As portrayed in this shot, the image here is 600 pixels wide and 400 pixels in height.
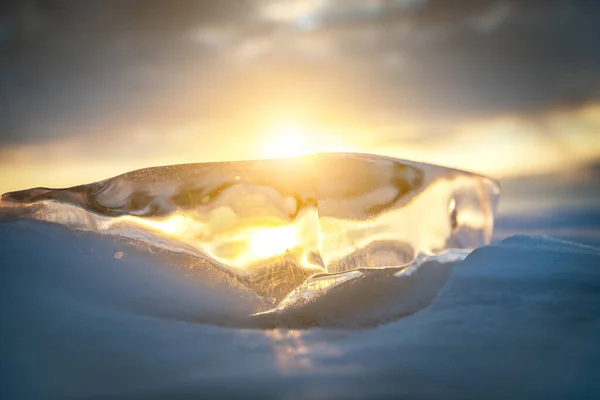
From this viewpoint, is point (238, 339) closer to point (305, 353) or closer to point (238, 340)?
point (238, 340)

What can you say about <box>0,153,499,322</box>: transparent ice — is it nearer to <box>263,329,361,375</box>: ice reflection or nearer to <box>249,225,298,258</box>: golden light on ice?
<box>249,225,298,258</box>: golden light on ice

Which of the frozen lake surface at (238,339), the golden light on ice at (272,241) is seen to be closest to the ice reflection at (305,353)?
the frozen lake surface at (238,339)

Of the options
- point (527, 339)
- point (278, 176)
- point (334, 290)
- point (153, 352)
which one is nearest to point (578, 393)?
point (527, 339)

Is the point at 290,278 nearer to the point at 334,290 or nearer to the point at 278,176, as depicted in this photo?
the point at 334,290

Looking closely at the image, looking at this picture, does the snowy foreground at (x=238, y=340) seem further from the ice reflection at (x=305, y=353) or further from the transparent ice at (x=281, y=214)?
the transparent ice at (x=281, y=214)

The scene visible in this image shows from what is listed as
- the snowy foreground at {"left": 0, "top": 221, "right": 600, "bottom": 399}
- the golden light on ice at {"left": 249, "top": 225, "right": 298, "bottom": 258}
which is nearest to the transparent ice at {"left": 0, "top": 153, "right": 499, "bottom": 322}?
the golden light on ice at {"left": 249, "top": 225, "right": 298, "bottom": 258}

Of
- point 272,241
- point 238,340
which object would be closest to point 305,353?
point 238,340
